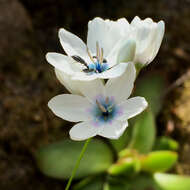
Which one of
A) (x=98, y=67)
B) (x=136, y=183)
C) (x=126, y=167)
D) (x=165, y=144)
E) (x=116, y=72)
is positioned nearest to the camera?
(x=116, y=72)

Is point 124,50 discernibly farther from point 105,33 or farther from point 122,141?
point 122,141

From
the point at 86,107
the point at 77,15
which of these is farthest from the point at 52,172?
the point at 77,15

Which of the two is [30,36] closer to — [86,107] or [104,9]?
[104,9]

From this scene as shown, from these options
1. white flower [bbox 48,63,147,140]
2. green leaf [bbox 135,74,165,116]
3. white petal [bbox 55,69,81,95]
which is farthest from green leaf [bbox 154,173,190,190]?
white petal [bbox 55,69,81,95]

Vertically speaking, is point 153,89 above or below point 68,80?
below

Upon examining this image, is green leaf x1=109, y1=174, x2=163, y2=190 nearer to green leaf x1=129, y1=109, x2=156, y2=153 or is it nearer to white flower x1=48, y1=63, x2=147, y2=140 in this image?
green leaf x1=129, y1=109, x2=156, y2=153

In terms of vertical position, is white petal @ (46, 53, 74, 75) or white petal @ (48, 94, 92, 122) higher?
white petal @ (46, 53, 74, 75)

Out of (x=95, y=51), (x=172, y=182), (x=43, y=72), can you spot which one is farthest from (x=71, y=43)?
(x=172, y=182)
